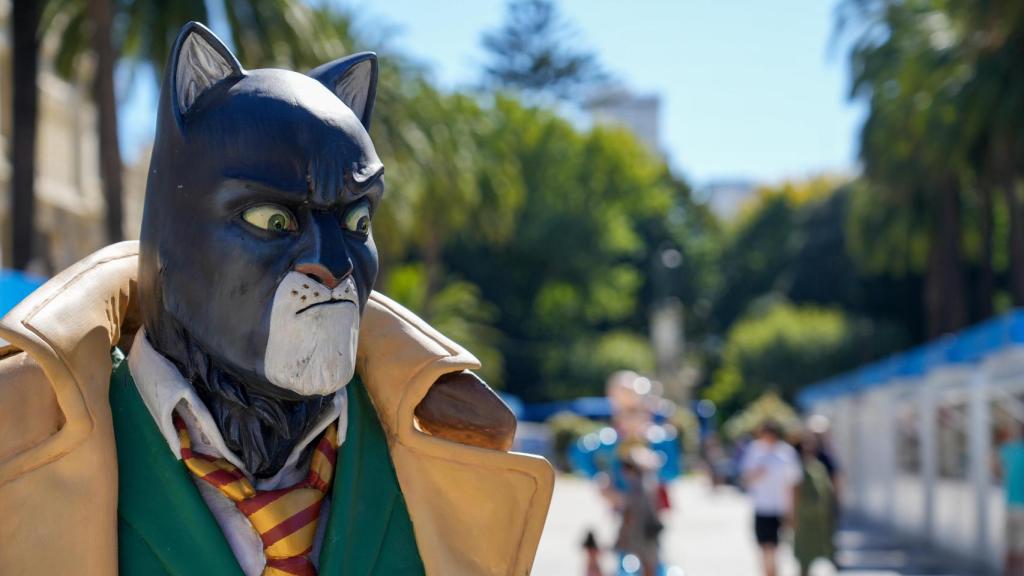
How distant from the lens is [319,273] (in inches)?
104

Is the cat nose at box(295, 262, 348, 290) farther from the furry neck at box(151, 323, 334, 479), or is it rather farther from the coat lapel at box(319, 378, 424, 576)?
the coat lapel at box(319, 378, 424, 576)

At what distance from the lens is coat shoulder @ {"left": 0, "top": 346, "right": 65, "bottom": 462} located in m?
2.54

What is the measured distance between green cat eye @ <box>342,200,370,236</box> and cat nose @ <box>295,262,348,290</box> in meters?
0.14

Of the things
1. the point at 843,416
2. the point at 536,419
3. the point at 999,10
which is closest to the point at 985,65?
the point at 999,10

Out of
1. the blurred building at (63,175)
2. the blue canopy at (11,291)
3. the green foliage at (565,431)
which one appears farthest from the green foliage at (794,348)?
the blue canopy at (11,291)

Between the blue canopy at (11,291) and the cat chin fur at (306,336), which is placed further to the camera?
the blue canopy at (11,291)

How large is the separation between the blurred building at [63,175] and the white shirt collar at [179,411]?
23.2 m

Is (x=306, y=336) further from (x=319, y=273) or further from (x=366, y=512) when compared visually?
(x=366, y=512)

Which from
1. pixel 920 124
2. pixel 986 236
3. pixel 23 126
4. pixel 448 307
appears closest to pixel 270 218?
pixel 23 126

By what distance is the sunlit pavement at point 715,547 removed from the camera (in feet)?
53.0

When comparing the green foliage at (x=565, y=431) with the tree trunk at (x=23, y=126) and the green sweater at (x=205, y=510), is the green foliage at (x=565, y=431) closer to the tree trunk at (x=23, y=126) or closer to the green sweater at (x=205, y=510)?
the tree trunk at (x=23, y=126)

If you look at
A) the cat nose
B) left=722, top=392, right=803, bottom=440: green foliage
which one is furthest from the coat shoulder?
left=722, top=392, right=803, bottom=440: green foliage

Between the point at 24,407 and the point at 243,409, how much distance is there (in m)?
0.39

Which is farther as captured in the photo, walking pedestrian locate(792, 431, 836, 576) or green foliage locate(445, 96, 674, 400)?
green foliage locate(445, 96, 674, 400)
